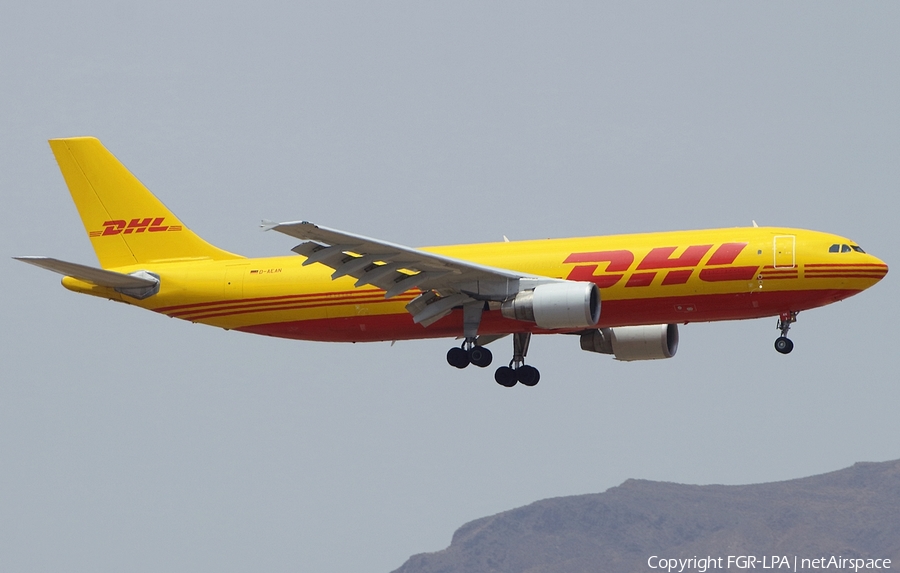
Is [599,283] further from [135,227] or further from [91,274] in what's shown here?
[135,227]

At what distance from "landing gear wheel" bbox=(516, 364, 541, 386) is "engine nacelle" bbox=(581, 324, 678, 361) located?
8.51 ft

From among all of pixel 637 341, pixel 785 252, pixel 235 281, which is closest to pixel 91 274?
pixel 235 281

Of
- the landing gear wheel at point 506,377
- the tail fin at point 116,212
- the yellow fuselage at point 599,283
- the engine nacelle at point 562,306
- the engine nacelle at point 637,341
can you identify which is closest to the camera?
the engine nacelle at point 562,306

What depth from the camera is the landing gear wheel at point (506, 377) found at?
1983 inches

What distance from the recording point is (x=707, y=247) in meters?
45.5

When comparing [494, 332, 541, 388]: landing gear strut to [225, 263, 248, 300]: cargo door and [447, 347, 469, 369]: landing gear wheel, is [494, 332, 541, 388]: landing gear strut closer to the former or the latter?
[447, 347, 469, 369]: landing gear wheel

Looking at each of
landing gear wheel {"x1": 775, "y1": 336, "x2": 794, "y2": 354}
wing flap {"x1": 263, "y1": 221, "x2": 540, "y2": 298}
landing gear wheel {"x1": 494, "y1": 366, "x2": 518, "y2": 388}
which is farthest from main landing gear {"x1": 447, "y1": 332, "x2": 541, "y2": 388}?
landing gear wheel {"x1": 775, "y1": 336, "x2": 794, "y2": 354}

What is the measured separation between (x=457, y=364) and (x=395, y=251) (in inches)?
225

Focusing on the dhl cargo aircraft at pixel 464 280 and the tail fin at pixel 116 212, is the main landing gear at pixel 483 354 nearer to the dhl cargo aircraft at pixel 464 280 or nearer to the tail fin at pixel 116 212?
the dhl cargo aircraft at pixel 464 280

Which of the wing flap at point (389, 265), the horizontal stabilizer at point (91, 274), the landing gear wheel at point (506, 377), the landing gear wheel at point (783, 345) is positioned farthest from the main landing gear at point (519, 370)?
the horizontal stabilizer at point (91, 274)

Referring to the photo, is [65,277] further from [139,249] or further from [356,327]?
[356,327]

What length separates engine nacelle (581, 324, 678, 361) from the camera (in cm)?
5056

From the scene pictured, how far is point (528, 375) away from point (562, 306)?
623 cm

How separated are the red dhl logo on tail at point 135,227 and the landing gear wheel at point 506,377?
13.2m
